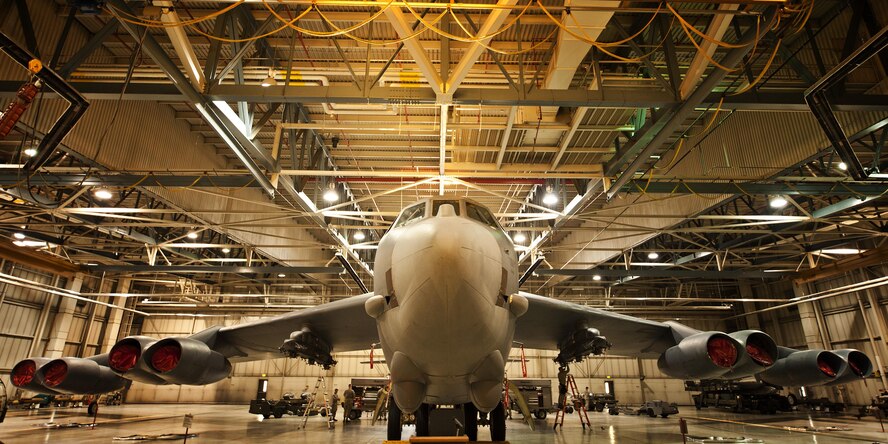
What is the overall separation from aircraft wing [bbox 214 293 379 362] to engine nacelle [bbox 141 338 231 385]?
96 centimetres

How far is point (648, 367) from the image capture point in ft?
124

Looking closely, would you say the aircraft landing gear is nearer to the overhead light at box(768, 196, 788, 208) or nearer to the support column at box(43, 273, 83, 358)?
the overhead light at box(768, 196, 788, 208)

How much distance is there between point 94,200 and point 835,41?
26.5 metres

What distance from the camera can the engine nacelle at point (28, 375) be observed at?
30.9 ft

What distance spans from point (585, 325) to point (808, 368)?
432cm

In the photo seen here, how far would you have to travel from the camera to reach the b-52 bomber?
419cm

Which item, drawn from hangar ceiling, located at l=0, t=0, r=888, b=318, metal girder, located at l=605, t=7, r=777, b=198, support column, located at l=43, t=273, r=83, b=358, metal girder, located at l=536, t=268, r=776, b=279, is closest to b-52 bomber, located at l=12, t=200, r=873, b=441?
hangar ceiling, located at l=0, t=0, r=888, b=318

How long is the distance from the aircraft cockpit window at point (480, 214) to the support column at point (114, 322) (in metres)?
36.0

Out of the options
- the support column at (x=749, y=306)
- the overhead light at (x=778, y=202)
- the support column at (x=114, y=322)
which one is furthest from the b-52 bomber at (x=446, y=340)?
the support column at (x=749, y=306)

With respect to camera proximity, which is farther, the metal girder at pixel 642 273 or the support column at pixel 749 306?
the support column at pixel 749 306

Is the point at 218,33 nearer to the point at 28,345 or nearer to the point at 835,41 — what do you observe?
the point at 835,41

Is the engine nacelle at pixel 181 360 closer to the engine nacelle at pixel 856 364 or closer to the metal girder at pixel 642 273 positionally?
the engine nacelle at pixel 856 364

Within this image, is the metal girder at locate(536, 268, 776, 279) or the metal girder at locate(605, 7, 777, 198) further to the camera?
the metal girder at locate(536, 268, 776, 279)

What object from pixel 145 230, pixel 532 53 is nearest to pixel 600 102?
pixel 532 53
